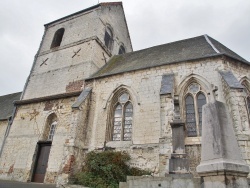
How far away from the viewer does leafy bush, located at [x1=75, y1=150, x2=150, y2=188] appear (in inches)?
310

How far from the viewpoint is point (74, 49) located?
1544 centimetres

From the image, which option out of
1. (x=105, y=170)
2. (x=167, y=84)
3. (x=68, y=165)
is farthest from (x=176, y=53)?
(x=68, y=165)

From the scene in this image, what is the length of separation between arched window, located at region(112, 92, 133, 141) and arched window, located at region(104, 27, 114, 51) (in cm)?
729

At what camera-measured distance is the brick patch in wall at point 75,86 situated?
1292 centimetres

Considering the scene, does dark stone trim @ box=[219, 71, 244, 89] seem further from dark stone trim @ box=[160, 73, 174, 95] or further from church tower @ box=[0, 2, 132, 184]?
church tower @ box=[0, 2, 132, 184]

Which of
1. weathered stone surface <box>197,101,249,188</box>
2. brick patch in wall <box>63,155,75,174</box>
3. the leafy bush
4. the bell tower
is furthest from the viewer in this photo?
the bell tower

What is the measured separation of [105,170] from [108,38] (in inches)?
481

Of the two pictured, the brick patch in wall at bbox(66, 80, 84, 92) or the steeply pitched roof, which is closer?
the steeply pitched roof

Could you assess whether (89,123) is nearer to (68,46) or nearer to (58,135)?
(58,135)

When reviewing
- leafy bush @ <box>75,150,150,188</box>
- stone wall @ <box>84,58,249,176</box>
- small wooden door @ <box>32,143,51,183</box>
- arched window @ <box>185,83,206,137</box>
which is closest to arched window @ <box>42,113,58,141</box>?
small wooden door @ <box>32,143,51,183</box>

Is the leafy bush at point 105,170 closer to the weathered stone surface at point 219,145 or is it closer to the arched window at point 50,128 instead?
the arched window at point 50,128

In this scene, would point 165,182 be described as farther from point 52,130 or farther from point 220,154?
point 52,130

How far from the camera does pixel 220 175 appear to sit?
299cm

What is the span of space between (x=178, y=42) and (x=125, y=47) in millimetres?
6848
